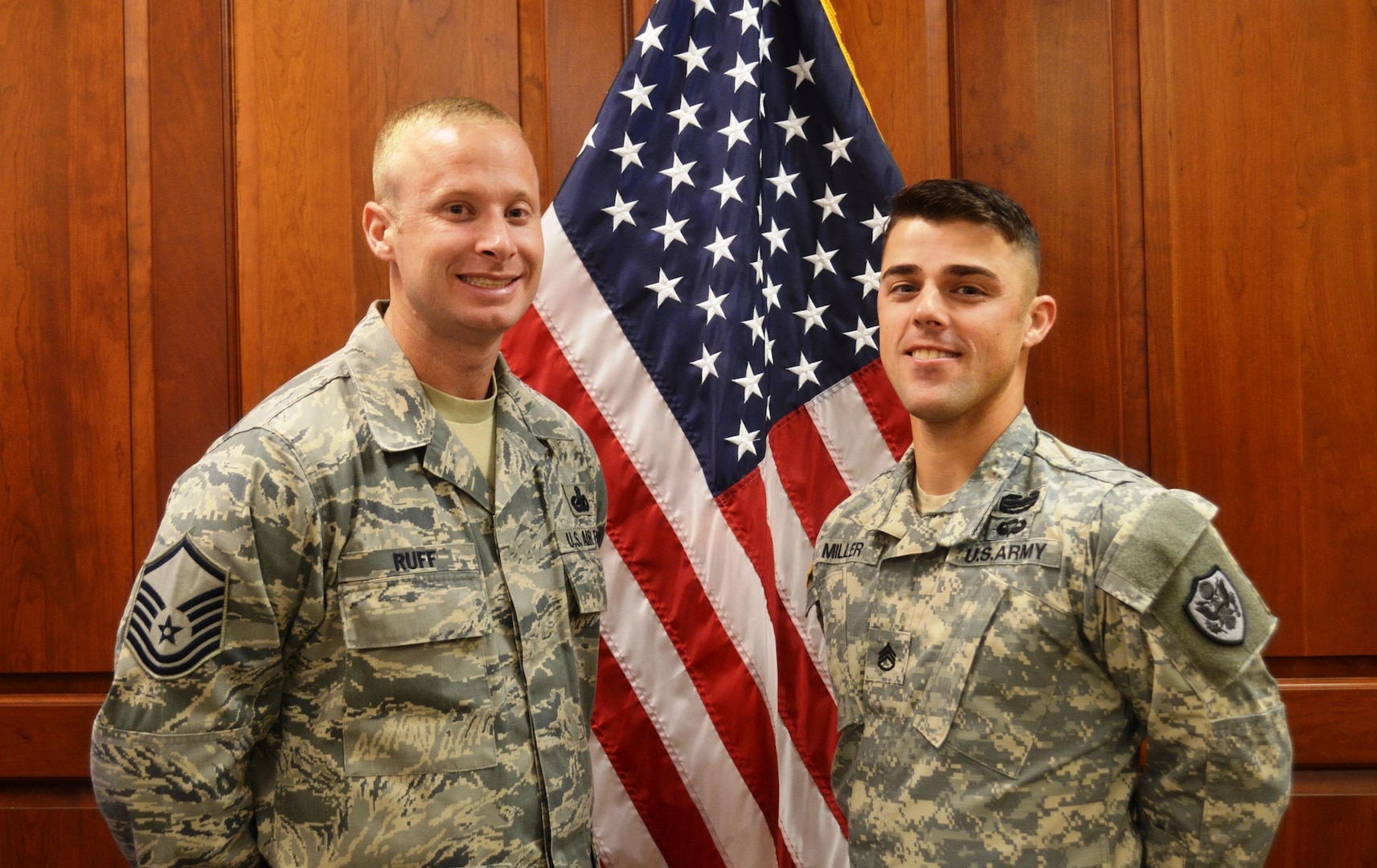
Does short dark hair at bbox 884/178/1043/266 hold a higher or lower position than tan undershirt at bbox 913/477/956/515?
higher

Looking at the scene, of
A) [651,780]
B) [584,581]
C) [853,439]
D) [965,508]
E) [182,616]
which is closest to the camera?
[182,616]

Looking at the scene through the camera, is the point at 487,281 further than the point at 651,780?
No

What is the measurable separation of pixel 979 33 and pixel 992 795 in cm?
151

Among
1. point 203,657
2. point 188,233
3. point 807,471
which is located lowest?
point 203,657

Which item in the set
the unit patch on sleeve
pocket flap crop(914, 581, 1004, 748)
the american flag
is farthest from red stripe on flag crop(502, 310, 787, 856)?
the unit patch on sleeve

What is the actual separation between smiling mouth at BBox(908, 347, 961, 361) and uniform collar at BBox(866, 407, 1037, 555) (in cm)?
15

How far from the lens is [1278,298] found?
200 cm

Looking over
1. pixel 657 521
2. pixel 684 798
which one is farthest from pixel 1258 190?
pixel 684 798

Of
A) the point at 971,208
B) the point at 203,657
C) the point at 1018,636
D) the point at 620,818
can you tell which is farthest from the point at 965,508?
the point at 203,657

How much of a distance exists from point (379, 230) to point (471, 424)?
31cm

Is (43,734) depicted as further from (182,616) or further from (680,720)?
(680,720)

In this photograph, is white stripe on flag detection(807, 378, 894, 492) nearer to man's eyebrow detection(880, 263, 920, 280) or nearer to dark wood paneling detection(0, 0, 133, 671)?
man's eyebrow detection(880, 263, 920, 280)

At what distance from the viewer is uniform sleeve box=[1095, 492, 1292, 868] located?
125 centimetres

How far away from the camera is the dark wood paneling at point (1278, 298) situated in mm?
1987
